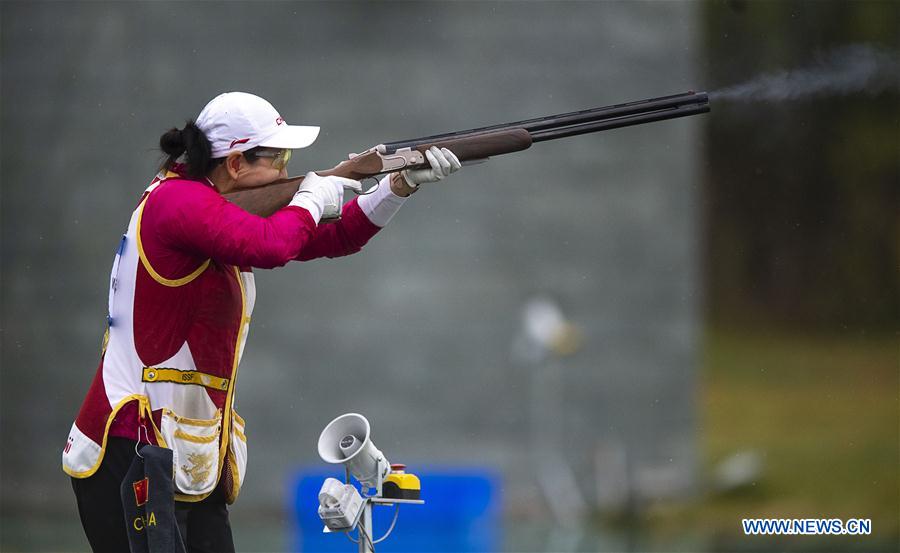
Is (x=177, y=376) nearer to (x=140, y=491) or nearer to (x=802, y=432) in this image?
(x=140, y=491)

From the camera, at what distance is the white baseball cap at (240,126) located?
3.46 metres

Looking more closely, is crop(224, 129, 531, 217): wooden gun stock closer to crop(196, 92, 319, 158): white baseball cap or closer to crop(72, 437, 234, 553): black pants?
crop(196, 92, 319, 158): white baseball cap

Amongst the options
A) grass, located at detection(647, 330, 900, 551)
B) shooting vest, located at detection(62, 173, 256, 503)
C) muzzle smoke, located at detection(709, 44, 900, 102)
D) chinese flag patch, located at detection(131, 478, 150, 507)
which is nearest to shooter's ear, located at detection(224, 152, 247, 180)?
Result: shooting vest, located at detection(62, 173, 256, 503)

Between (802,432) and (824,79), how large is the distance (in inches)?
615

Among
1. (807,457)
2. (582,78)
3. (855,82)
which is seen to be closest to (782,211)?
(807,457)

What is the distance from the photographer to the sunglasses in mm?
3577

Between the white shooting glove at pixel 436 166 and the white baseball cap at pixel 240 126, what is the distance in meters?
0.47

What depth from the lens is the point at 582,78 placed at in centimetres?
832

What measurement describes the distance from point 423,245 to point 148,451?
16.8 feet

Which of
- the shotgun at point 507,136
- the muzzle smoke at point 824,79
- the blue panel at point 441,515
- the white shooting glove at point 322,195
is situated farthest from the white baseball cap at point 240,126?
the blue panel at point 441,515

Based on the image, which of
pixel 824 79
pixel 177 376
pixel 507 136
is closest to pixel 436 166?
pixel 507 136

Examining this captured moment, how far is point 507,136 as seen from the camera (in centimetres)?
404

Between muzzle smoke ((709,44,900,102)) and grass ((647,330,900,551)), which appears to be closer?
muzzle smoke ((709,44,900,102))

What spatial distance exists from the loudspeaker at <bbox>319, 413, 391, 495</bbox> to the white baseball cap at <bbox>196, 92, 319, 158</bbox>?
32.6 inches
